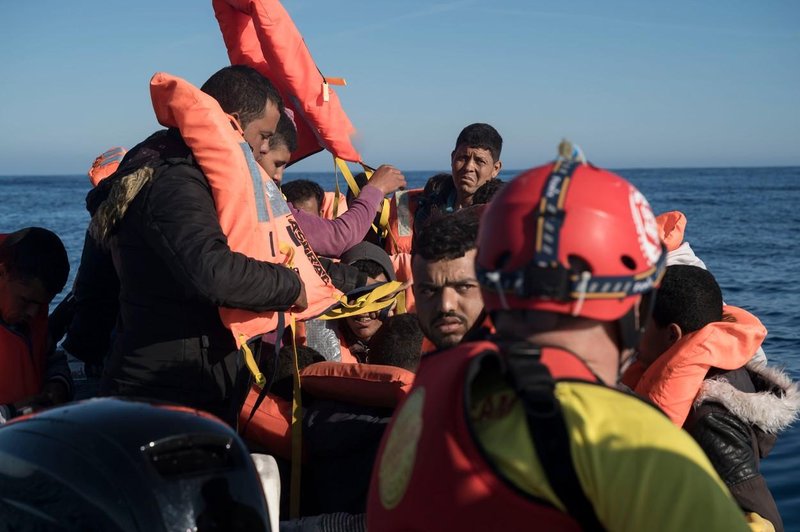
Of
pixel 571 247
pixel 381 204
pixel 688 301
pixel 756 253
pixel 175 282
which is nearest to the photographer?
pixel 571 247

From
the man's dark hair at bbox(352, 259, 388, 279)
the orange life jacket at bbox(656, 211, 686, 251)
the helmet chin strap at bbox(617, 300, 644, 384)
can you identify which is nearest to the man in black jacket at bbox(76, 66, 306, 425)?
the man's dark hair at bbox(352, 259, 388, 279)

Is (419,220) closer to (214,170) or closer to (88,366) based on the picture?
(88,366)

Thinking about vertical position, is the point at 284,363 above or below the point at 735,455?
above

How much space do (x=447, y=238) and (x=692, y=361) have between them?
2.87 feet

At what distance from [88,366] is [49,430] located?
6.40ft

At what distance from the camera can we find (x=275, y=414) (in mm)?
3064

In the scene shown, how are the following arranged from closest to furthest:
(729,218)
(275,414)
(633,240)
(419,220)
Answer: (633,240)
(275,414)
(419,220)
(729,218)

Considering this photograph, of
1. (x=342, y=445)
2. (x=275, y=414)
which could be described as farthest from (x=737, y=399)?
(x=275, y=414)

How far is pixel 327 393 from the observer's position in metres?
2.99

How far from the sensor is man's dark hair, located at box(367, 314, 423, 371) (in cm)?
358

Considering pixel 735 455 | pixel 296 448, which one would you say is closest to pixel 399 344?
pixel 296 448

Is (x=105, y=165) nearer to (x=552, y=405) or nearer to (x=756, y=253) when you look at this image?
(x=552, y=405)

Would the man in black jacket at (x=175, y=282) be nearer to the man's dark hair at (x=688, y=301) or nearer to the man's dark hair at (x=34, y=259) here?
the man's dark hair at (x=34, y=259)

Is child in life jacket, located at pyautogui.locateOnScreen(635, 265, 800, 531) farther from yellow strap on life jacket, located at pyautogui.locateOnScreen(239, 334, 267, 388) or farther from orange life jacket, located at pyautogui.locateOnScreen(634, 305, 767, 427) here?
yellow strap on life jacket, located at pyautogui.locateOnScreen(239, 334, 267, 388)
